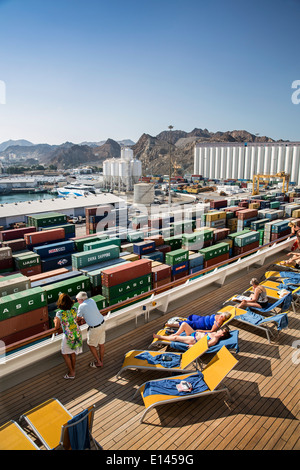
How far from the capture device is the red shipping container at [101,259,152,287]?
10.0 metres

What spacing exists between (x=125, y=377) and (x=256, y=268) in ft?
22.6

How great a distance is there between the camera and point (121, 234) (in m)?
19.4

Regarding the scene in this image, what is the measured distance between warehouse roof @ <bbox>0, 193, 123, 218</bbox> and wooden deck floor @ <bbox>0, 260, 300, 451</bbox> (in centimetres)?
2676

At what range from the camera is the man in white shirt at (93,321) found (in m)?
5.02

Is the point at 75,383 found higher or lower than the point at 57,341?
lower

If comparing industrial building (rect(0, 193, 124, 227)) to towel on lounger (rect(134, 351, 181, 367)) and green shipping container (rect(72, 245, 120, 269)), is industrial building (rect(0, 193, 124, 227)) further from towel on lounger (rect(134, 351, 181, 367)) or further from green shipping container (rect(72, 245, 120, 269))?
towel on lounger (rect(134, 351, 181, 367))

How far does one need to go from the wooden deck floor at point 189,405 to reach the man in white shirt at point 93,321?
0.96ft

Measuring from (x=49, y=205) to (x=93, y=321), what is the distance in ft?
96.1

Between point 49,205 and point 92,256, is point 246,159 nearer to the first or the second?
point 49,205

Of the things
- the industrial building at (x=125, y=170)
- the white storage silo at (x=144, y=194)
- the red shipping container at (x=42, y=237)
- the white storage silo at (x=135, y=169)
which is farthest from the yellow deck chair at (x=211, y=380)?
the white storage silo at (x=135, y=169)

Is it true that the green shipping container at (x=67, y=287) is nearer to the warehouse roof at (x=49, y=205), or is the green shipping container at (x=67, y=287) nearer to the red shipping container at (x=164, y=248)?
the red shipping container at (x=164, y=248)
